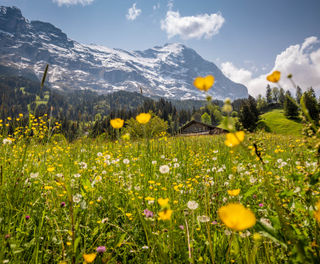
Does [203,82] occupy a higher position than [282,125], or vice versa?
[282,125]

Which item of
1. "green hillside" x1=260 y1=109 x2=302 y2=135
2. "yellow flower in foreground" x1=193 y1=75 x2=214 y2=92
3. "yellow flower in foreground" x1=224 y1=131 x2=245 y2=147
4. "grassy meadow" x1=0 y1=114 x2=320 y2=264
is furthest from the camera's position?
"green hillside" x1=260 y1=109 x2=302 y2=135

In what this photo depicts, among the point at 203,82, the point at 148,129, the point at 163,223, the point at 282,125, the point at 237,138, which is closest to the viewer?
the point at 237,138

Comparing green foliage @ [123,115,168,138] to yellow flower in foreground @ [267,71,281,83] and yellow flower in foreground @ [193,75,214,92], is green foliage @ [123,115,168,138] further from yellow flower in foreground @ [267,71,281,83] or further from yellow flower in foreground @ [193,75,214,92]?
yellow flower in foreground @ [267,71,281,83]

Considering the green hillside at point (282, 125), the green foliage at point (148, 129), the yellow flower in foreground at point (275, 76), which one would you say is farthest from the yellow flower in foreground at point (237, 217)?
the green hillside at point (282, 125)

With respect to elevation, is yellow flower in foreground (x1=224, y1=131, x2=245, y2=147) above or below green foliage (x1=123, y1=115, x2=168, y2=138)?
below

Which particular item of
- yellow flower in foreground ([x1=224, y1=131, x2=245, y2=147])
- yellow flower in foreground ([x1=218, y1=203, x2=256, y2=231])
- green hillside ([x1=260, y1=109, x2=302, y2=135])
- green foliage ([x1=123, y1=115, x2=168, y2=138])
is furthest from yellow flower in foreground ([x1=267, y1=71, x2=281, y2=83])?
green hillside ([x1=260, y1=109, x2=302, y2=135])

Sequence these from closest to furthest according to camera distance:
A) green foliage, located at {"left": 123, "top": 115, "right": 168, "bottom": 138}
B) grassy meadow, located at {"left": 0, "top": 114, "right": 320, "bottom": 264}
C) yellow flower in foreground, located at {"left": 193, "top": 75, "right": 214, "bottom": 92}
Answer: yellow flower in foreground, located at {"left": 193, "top": 75, "right": 214, "bottom": 92} < grassy meadow, located at {"left": 0, "top": 114, "right": 320, "bottom": 264} < green foliage, located at {"left": 123, "top": 115, "right": 168, "bottom": 138}

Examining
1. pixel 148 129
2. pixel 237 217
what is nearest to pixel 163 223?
pixel 237 217

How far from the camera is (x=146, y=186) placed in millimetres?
2189

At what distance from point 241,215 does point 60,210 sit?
1439 mm

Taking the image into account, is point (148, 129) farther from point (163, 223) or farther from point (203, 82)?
point (203, 82)

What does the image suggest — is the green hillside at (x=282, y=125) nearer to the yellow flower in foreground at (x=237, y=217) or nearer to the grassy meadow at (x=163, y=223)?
the grassy meadow at (x=163, y=223)

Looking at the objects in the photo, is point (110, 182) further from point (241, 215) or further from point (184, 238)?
point (241, 215)

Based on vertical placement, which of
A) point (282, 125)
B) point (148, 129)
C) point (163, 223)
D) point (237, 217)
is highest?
point (282, 125)
